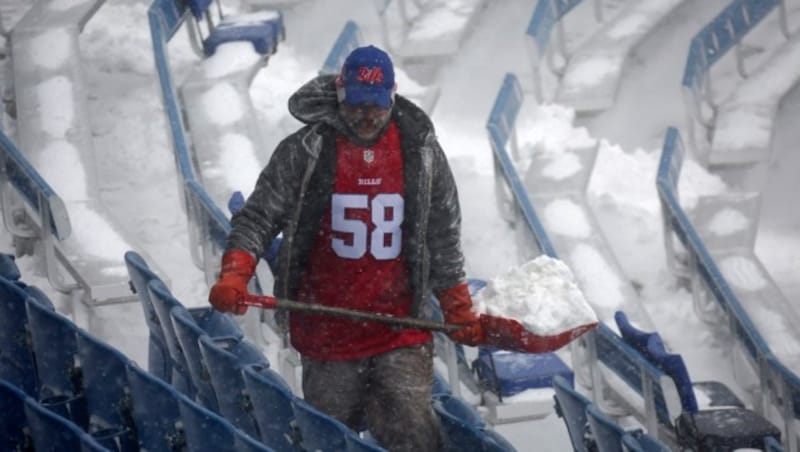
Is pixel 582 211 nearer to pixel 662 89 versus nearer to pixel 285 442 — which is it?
pixel 662 89

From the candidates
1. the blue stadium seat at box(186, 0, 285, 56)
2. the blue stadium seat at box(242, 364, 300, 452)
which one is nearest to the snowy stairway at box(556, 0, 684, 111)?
the blue stadium seat at box(186, 0, 285, 56)

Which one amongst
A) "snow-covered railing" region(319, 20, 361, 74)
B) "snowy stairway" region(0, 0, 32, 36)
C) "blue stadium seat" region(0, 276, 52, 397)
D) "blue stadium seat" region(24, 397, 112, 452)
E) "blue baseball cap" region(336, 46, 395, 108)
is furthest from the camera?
"snowy stairway" region(0, 0, 32, 36)

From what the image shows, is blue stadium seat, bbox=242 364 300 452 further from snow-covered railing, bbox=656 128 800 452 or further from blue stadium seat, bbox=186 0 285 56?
blue stadium seat, bbox=186 0 285 56

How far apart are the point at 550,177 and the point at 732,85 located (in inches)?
85.7

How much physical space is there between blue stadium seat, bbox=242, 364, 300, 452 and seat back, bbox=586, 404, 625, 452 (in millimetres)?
867

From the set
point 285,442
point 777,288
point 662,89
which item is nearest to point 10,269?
point 285,442

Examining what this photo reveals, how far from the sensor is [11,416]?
310cm

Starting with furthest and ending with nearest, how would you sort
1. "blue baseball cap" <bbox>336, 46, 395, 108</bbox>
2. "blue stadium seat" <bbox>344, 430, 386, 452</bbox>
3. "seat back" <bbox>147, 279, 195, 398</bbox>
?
"seat back" <bbox>147, 279, 195, 398</bbox>, "blue baseball cap" <bbox>336, 46, 395, 108</bbox>, "blue stadium seat" <bbox>344, 430, 386, 452</bbox>

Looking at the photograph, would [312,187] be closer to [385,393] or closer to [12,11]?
[385,393]

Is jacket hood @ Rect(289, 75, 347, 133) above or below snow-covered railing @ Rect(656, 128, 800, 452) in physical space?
above

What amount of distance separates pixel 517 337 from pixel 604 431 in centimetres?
36

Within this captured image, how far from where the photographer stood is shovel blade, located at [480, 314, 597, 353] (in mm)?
3771

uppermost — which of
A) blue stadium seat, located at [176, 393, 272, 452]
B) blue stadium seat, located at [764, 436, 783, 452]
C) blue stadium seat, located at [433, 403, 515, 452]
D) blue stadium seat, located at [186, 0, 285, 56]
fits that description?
blue stadium seat, located at [186, 0, 285, 56]

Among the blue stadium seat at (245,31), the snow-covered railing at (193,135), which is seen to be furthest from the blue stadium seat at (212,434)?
the blue stadium seat at (245,31)
